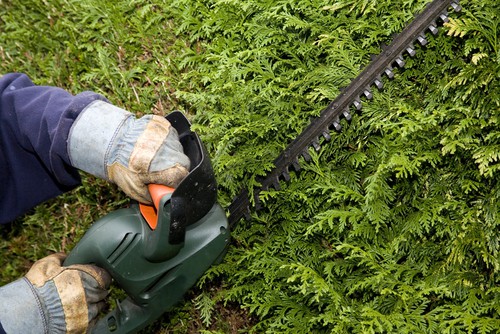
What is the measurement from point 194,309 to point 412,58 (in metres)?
1.87

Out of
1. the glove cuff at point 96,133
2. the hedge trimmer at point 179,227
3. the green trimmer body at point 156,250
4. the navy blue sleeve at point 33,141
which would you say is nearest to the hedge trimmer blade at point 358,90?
the hedge trimmer at point 179,227

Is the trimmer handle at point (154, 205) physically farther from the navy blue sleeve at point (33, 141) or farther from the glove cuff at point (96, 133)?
the navy blue sleeve at point (33, 141)

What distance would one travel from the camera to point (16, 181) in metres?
3.14

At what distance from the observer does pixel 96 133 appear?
2.72m

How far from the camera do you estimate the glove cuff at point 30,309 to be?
2.68 metres

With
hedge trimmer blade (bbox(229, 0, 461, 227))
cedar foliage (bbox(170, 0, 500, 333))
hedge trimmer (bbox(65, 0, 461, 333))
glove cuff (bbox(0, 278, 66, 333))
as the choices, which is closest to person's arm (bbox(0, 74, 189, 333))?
glove cuff (bbox(0, 278, 66, 333))

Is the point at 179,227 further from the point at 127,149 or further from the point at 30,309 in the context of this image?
the point at 30,309

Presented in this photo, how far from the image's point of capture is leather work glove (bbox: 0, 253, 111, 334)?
2.70 m

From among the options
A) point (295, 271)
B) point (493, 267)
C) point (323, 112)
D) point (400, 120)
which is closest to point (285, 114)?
point (323, 112)

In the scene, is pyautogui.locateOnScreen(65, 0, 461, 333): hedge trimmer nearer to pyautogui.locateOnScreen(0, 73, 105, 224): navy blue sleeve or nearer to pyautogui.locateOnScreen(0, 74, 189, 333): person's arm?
pyautogui.locateOnScreen(0, 74, 189, 333): person's arm

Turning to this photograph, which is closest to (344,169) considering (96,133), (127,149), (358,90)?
(358,90)

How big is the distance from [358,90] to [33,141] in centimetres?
160

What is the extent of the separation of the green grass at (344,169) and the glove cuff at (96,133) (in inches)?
25.8

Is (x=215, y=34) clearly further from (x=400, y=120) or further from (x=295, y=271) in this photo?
(x=295, y=271)
